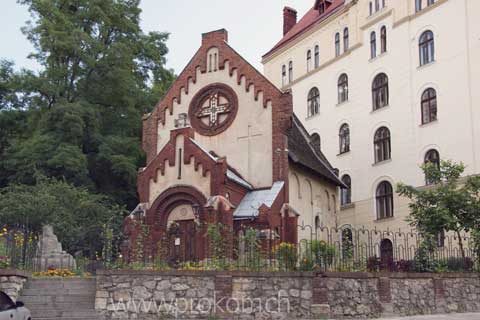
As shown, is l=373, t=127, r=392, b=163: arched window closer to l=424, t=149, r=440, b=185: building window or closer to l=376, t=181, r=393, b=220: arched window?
l=376, t=181, r=393, b=220: arched window

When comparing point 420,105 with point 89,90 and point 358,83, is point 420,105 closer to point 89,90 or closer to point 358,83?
point 358,83

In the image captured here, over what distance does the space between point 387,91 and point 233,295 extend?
26903 millimetres

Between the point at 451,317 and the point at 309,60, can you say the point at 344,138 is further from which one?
the point at 451,317

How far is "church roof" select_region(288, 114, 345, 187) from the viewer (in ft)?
102

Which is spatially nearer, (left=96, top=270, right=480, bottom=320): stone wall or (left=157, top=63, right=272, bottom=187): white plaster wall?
(left=96, top=270, right=480, bottom=320): stone wall

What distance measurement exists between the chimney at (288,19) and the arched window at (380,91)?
15275 mm

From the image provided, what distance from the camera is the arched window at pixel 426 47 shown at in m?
37.9

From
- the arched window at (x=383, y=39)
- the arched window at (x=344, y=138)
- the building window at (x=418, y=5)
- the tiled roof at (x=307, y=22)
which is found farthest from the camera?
the tiled roof at (x=307, y=22)

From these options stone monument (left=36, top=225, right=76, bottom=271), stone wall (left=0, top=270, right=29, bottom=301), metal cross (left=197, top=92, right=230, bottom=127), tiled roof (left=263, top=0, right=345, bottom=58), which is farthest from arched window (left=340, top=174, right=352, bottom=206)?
stone wall (left=0, top=270, right=29, bottom=301)

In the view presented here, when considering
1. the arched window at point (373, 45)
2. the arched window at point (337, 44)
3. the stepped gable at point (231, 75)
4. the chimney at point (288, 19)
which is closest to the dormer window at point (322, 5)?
the arched window at point (337, 44)

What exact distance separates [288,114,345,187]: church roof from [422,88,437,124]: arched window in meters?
6.47

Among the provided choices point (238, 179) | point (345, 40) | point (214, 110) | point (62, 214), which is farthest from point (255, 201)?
point (345, 40)

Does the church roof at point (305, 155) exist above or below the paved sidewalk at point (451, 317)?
above

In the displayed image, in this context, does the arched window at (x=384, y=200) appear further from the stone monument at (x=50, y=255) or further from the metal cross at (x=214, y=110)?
the stone monument at (x=50, y=255)
